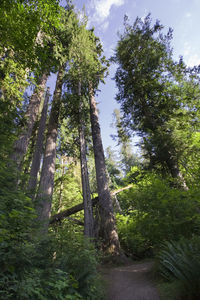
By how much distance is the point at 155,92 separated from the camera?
9.24 metres

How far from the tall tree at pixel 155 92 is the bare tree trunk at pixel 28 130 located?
5.22 m

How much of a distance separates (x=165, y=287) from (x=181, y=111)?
737 cm

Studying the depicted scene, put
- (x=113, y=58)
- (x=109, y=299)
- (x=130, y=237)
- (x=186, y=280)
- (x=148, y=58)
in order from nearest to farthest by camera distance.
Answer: (x=186, y=280) < (x=109, y=299) < (x=130, y=237) < (x=148, y=58) < (x=113, y=58)

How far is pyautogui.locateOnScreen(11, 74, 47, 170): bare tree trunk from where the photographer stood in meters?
6.50

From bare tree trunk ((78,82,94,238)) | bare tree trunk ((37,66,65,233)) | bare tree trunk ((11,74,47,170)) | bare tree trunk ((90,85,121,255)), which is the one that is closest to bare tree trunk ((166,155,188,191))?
bare tree trunk ((90,85,121,255))

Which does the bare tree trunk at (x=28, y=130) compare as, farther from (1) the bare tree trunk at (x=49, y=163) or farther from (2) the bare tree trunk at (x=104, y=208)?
(2) the bare tree trunk at (x=104, y=208)

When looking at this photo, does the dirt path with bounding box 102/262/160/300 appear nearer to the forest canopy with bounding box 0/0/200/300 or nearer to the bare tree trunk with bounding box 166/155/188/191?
the forest canopy with bounding box 0/0/200/300

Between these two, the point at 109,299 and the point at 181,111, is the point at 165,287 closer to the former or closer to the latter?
the point at 109,299

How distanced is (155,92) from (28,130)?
734 centimetres

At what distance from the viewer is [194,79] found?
8.49 m

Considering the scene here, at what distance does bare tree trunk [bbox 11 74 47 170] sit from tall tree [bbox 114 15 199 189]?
5222 millimetres

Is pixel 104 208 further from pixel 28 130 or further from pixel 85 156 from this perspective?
pixel 28 130

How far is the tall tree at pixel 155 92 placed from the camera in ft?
25.8

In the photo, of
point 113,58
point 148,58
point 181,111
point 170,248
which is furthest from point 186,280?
point 113,58
